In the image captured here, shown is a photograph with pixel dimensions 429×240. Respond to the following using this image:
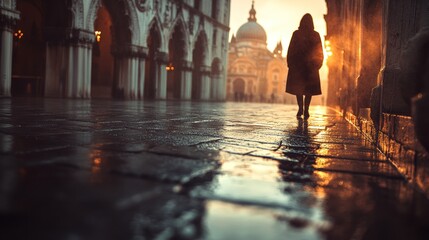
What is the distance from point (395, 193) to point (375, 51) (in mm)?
4802

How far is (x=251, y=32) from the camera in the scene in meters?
72.8

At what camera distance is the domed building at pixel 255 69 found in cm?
6450

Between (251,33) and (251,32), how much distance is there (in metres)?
0.36

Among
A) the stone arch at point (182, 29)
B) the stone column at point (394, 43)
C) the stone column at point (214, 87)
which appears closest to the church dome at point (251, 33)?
the stone column at point (214, 87)

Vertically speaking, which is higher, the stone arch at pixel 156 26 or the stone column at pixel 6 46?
the stone arch at pixel 156 26

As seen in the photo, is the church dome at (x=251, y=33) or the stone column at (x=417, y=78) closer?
the stone column at (x=417, y=78)

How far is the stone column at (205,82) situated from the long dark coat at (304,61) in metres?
21.4

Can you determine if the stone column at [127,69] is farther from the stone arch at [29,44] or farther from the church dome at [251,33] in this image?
the church dome at [251,33]

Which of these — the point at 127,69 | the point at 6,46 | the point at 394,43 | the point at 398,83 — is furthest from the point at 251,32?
the point at 398,83

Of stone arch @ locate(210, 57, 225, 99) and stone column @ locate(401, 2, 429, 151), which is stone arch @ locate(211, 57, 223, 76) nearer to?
stone arch @ locate(210, 57, 225, 99)

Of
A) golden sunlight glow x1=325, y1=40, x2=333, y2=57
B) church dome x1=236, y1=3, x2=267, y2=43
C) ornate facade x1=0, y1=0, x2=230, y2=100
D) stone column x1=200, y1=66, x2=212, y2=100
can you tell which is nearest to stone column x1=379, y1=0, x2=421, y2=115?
ornate facade x1=0, y1=0, x2=230, y2=100

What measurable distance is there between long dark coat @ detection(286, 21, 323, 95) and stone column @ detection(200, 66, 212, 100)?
2139 centimetres

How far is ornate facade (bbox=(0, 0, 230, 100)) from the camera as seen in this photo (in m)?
14.1

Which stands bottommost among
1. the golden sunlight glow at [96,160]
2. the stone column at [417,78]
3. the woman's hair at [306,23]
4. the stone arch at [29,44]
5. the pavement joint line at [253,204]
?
the pavement joint line at [253,204]
